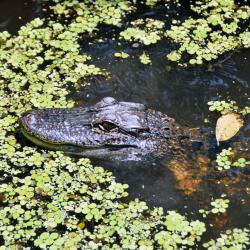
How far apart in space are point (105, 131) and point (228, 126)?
1445 mm

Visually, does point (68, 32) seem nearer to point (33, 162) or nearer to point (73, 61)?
point (73, 61)

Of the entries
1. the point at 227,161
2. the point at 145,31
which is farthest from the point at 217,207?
the point at 145,31

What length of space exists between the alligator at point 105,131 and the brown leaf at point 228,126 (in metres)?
0.48

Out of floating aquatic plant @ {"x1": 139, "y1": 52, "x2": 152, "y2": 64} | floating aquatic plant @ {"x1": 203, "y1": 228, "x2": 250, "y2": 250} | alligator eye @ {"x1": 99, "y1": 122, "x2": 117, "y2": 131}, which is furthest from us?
floating aquatic plant @ {"x1": 139, "y1": 52, "x2": 152, "y2": 64}

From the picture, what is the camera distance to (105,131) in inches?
227

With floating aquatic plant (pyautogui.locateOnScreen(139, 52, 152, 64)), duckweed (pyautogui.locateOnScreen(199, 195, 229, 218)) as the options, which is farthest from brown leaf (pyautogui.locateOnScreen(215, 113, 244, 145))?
floating aquatic plant (pyautogui.locateOnScreen(139, 52, 152, 64))

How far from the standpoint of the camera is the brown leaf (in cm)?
601

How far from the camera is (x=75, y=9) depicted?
25.9 ft

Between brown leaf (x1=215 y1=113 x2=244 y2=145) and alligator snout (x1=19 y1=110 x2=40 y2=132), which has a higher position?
alligator snout (x1=19 y1=110 x2=40 y2=132)

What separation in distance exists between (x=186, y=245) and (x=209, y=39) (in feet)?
11.2

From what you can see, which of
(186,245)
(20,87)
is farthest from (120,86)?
(186,245)

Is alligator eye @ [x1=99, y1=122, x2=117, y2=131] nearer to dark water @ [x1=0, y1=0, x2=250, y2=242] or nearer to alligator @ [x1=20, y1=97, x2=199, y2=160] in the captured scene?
alligator @ [x1=20, y1=97, x2=199, y2=160]

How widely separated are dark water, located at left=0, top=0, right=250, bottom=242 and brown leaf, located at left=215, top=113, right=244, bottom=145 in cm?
8

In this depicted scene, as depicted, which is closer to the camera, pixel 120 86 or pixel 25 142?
pixel 25 142
